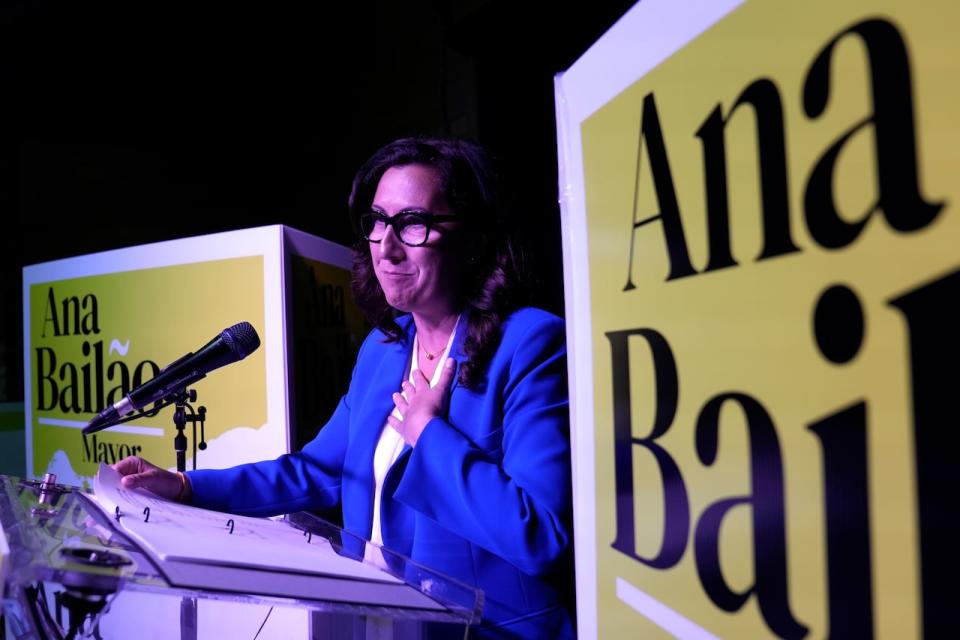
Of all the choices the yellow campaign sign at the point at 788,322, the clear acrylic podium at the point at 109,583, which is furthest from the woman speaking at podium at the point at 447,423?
the yellow campaign sign at the point at 788,322

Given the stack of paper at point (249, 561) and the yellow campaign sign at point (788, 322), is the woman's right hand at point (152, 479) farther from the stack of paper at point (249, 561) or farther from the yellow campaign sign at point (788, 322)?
the yellow campaign sign at point (788, 322)

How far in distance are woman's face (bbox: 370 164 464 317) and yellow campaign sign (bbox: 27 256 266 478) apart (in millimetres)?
385

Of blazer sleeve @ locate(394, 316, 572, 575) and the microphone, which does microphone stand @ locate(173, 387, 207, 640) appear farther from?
blazer sleeve @ locate(394, 316, 572, 575)

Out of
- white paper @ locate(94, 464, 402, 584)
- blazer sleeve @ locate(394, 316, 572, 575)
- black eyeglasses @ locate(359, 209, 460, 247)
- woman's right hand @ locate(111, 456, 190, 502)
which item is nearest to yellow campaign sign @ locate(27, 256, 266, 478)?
woman's right hand @ locate(111, 456, 190, 502)

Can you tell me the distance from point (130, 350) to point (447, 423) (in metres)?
0.99

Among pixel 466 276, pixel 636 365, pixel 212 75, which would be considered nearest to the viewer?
pixel 636 365

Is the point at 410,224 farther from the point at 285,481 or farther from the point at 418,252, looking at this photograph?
the point at 285,481

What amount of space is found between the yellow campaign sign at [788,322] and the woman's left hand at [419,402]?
61cm

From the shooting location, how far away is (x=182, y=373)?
1353 mm

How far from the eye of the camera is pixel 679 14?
1.96 feet

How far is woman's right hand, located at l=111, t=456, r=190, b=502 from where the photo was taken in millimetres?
1328

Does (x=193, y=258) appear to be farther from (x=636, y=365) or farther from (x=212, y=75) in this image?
(x=212, y=75)

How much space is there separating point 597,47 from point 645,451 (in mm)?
394

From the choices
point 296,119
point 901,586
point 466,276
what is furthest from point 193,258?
point 296,119
